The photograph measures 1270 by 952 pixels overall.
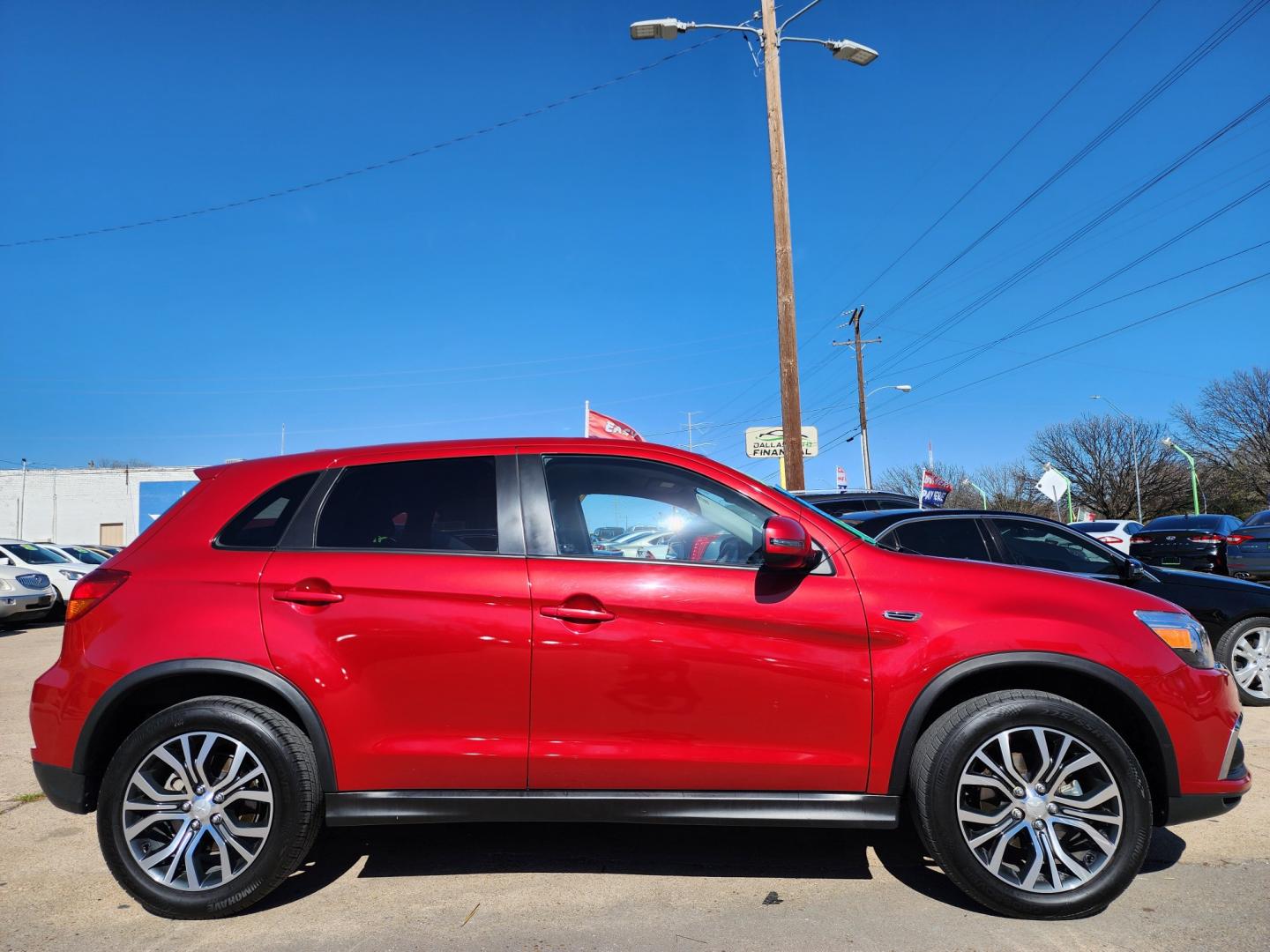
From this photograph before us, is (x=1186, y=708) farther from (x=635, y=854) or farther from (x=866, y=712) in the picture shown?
(x=635, y=854)

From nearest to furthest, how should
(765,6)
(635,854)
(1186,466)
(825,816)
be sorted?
(825,816)
(635,854)
(765,6)
(1186,466)

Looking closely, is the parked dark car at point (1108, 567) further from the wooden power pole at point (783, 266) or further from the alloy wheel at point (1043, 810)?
the wooden power pole at point (783, 266)

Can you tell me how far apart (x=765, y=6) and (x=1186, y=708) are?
482 inches

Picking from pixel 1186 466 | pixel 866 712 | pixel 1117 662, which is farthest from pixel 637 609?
pixel 1186 466

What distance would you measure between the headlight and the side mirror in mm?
1349

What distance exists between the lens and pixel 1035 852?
10.1 ft

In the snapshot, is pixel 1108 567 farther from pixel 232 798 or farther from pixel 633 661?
pixel 232 798

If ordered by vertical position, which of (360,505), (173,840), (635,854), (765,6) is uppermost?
(765,6)

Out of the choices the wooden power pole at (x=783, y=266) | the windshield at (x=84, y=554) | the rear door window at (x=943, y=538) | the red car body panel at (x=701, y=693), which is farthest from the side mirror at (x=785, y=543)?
the windshield at (x=84, y=554)

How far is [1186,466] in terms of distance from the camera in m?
49.7

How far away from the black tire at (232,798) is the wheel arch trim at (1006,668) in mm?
2238

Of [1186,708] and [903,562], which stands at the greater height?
[903,562]

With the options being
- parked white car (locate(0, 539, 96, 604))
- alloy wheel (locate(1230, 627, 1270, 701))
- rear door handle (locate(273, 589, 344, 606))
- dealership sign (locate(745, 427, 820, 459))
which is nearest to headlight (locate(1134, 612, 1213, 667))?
rear door handle (locate(273, 589, 344, 606))

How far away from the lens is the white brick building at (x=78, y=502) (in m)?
43.8
